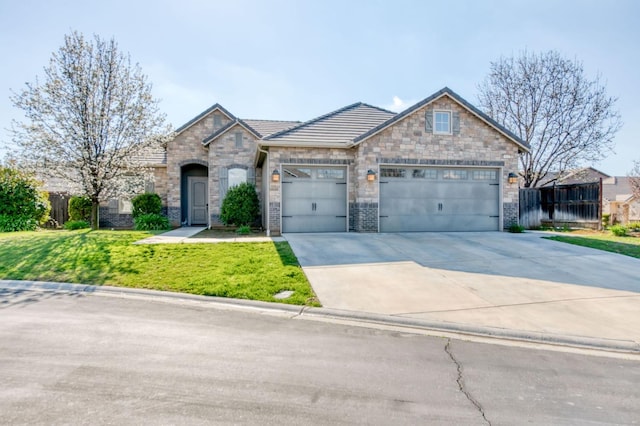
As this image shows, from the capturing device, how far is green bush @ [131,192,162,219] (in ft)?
53.1

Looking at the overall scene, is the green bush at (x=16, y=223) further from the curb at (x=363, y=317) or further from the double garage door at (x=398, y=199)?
the double garage door at (x=398, y=199)

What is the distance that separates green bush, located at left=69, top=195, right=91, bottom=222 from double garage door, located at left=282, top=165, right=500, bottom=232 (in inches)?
421

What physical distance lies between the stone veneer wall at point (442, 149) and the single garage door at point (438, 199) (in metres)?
0.34

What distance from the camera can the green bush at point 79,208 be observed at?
17016 mm

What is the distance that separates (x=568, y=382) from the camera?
3393mm

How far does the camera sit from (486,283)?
6.79m

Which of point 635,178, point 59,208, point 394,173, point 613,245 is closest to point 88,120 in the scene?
point 59,208

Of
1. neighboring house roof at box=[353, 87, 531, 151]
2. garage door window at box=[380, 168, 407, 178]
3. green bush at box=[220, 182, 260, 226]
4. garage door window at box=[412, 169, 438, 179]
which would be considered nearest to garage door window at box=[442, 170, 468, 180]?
garage door window at box=[412, 169, 438, 179]

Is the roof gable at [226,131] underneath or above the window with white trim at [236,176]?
above

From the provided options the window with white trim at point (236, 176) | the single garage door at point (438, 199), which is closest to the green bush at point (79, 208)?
the window with white trim at point (236, 176)

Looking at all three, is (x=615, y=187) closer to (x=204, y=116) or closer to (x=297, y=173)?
(x=297, y=173)

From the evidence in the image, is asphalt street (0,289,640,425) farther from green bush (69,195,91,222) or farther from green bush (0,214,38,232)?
green bush (69,195,91,222)

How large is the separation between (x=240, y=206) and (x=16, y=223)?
32.4ft

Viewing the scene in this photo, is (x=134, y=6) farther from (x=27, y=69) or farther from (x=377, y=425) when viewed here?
(x=377, y=425)
